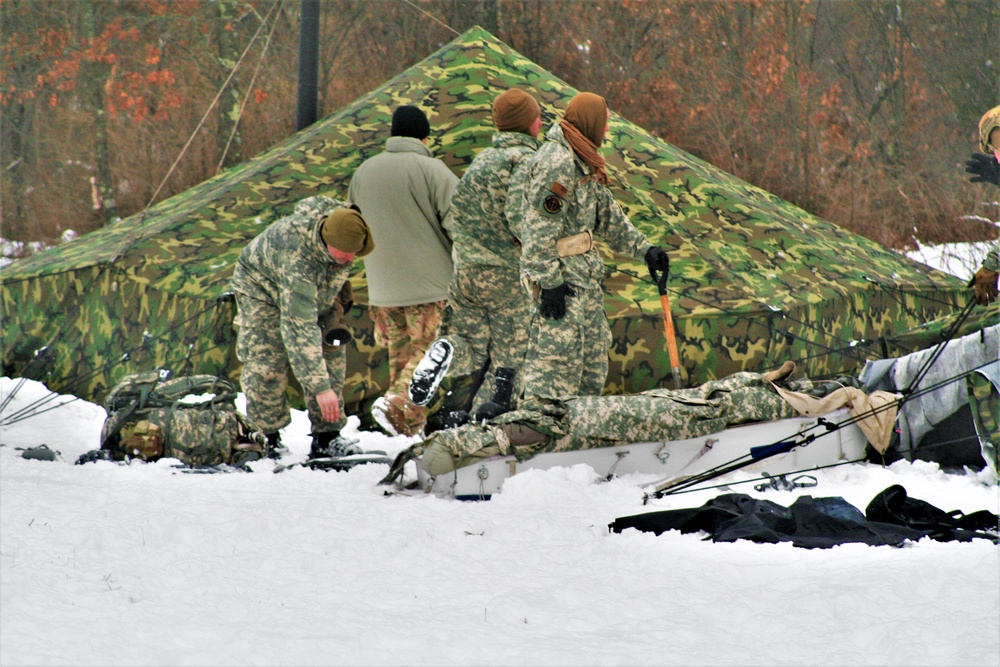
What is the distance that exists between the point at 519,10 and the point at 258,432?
6897 mm

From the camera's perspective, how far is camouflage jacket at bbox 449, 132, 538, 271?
5.34m

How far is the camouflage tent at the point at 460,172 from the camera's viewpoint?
5836 millimetres

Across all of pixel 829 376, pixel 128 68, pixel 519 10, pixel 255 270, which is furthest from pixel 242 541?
pixel 128 68

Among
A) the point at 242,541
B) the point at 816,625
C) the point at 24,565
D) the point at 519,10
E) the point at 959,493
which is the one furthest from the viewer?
the point at 519,10

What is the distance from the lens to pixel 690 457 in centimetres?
449

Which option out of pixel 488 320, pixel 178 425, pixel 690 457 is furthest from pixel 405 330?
pixel 690 457

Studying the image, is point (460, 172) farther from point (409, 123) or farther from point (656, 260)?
point (656, 260)

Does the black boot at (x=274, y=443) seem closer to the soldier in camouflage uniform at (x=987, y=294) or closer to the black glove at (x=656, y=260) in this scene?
the black glove at (x=656, y=260)

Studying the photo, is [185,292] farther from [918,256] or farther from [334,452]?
[918,256]

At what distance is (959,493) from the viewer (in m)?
4.18

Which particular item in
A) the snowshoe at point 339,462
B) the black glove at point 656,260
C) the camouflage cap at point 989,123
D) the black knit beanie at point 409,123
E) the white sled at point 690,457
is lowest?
the snowshoe at point 339,462

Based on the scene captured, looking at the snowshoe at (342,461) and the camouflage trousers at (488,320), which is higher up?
the camouflage trousers at (488,320)

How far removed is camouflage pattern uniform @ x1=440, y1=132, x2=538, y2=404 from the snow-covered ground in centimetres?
122

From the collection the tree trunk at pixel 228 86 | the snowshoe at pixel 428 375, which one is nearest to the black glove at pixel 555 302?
the snowshoe at pixel 428 375
